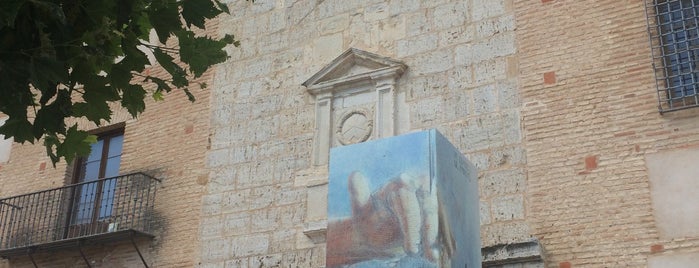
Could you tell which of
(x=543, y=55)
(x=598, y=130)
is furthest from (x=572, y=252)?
(x=543, y=55)

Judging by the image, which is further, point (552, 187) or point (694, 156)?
point (552, 187)

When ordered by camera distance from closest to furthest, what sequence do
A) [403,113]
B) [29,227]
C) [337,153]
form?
[337,153], [403,113], [29,227]

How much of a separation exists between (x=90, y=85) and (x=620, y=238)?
500 centimetres

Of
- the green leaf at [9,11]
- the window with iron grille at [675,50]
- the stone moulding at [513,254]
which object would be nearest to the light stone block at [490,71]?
the window with iron grille at [675,50]

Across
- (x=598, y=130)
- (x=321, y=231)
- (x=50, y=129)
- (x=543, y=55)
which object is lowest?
(x=50, y=129)

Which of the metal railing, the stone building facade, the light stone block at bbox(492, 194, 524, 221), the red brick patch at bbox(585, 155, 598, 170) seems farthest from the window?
the red brick patch at bbox(585, 155, 598, 170)

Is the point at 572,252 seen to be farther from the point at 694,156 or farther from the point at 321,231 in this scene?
the point at 321,231

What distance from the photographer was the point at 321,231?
9.59m

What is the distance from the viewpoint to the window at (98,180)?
11.4 m

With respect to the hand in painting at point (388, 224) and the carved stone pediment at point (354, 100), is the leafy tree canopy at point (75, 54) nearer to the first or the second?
the hand in painting at point (388, 224)

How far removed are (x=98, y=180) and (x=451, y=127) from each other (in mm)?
4505

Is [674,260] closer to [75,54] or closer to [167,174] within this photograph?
[75,54]

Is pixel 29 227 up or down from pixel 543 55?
down

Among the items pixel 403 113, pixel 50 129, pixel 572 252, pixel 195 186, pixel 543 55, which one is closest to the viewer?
pixel 50 129
